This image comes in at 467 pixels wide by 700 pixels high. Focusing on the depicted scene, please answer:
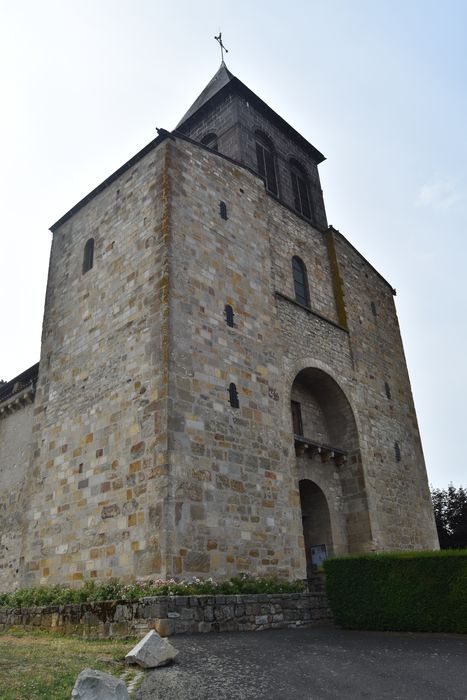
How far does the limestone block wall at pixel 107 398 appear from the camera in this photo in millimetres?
9641

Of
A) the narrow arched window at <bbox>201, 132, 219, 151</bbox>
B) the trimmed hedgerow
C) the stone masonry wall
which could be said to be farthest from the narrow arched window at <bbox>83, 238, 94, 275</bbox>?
the trimmed hedgerow

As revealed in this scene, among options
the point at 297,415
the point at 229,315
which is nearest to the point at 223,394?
the point at 229,315

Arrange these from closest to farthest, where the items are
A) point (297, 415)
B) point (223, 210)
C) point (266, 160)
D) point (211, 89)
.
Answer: point (223, 210) < point (297, 415) < point (266, 160) < point (211, 89)

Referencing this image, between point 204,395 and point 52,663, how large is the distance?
5.25 metres

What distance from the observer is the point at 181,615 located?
8.00 meters

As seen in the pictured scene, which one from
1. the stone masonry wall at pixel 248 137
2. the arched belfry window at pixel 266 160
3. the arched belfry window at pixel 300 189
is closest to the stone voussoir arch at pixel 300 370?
the stone masonry wall at pixel 248 137

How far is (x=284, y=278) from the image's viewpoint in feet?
49.3

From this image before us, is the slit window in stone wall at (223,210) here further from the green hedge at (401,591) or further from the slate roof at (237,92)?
the green hedge at (401,591)

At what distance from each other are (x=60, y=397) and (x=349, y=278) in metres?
9.79

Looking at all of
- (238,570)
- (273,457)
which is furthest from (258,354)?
(238,570)

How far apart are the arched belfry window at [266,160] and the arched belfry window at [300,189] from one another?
38.4 inches

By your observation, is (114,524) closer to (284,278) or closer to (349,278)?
(284,278)

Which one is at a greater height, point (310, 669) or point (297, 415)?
point (297, 415)

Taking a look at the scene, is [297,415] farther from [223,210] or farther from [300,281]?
[223,210]
